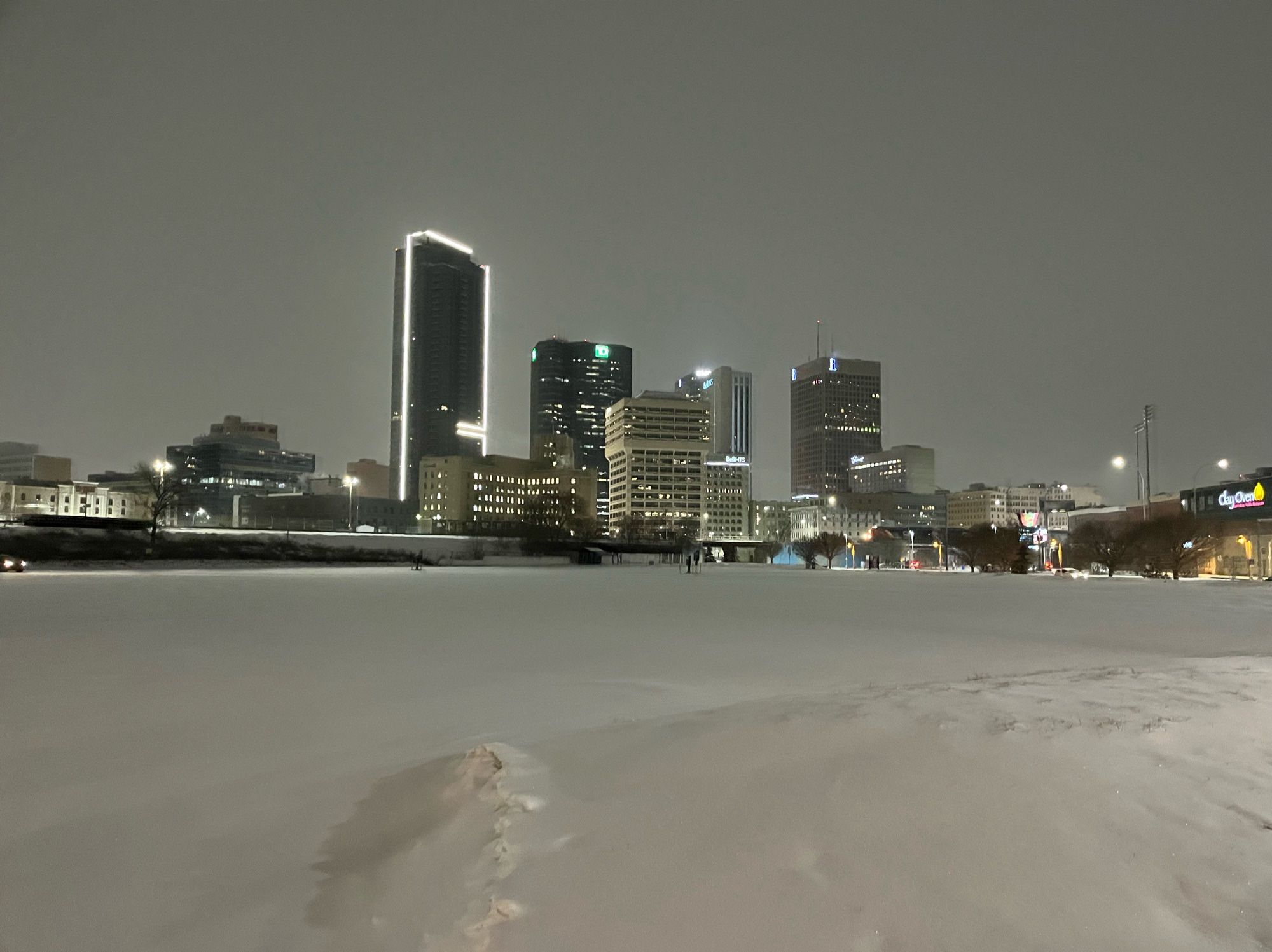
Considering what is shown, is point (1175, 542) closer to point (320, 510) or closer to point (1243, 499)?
point (1243, 499)

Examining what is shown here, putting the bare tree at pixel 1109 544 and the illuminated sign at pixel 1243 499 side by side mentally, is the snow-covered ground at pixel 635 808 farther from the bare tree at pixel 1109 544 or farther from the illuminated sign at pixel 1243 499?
the illuminated sign at pixel 1243 499

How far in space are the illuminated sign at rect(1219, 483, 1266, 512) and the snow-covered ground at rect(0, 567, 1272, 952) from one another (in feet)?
221

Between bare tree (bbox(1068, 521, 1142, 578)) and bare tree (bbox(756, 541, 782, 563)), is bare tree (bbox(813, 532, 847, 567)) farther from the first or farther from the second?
bare tree (bbox(1068, 521, 1142, 578))

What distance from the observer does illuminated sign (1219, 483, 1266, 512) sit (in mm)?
65625

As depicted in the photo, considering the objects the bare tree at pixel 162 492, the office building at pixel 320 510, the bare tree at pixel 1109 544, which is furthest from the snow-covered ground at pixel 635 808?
the office building at pixel 320 510

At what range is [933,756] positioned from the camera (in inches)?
235

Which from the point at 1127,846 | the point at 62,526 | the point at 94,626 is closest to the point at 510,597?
the point at 94,626

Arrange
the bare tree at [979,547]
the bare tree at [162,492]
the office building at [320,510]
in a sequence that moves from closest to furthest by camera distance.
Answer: the bare tree at [162,492]
the bare tree at [979,547]
the office building at [320,510]

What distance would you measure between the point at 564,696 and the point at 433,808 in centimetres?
421

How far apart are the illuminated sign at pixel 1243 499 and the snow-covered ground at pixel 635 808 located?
2655 inches

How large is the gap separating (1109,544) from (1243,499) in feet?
43.5

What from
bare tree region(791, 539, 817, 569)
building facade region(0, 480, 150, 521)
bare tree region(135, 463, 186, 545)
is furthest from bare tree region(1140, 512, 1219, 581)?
building facade region(0, 480, 150, 521)

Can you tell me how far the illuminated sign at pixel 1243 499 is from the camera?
65625 mm

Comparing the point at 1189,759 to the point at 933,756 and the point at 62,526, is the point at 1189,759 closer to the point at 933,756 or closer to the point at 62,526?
the point at 933,756
